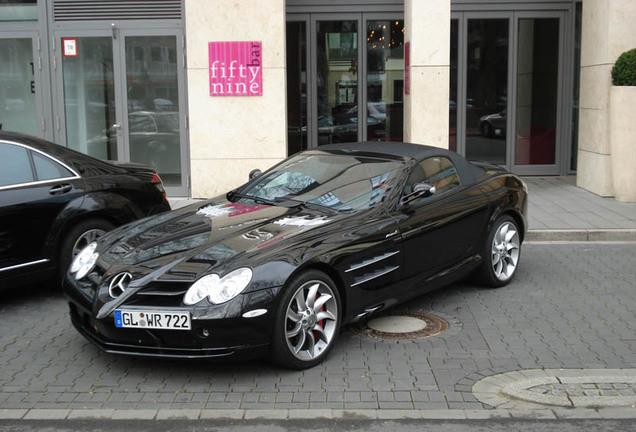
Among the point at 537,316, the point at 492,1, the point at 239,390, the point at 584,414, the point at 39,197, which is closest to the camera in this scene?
the point at 584,414

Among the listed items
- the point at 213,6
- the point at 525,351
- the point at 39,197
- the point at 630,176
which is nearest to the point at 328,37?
the point at 213,6

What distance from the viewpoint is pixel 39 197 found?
7047 millimetres

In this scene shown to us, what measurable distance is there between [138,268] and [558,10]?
462 inches

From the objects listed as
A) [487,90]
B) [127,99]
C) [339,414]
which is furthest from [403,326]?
[487,90]

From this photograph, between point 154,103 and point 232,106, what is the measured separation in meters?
1.48

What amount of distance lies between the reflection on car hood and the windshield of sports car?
25cm

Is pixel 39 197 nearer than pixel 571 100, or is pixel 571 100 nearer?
pixel 39 197

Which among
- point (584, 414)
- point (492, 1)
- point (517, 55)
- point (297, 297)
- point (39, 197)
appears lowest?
point (584, 414)

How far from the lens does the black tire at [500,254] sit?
7262 mm

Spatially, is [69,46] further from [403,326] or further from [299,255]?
[299,255]

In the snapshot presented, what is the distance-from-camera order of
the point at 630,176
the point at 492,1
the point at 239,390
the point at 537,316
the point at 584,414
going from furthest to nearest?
the point at 492,1 < the point at 630,176 < the point at 537,316 < the point at 239,390 < the point at 584,414

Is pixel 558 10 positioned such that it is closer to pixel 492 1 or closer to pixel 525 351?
pixel 492 1

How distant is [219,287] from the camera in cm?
501

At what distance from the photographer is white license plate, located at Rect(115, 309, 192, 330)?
4918 millimetres
